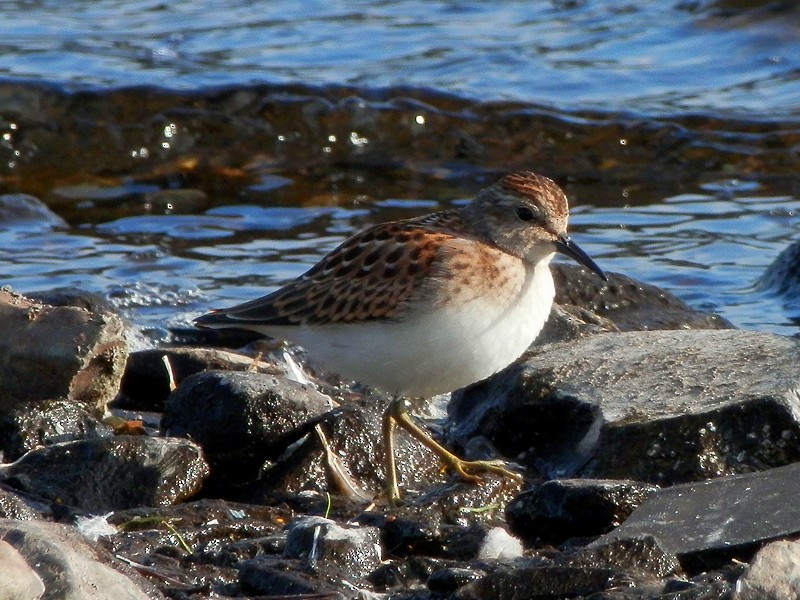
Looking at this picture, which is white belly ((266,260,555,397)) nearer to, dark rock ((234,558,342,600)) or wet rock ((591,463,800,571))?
wet rock ((591,463,800,571))

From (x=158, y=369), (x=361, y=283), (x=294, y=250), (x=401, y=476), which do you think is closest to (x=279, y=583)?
(x=401, y=476)

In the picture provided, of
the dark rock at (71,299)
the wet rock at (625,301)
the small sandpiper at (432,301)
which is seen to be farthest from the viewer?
the wet rock at (625,301)

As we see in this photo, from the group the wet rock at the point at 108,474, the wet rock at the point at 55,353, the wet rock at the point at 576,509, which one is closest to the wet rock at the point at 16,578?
the wet rock at the point at 108,474

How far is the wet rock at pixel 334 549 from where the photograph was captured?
4.78 m

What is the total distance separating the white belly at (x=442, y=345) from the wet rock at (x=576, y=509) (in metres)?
0.80

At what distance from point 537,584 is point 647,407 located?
82.7 inches

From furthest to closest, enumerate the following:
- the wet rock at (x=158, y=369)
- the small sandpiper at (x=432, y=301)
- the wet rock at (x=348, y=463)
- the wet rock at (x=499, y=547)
Answer: the wet rock at (x=158, y=369), the wet rock at (x=348, y=463), the small sandpiper at (x=432, y=301), the wet rock at (x=499, y=547)

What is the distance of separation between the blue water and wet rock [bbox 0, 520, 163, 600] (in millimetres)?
11026

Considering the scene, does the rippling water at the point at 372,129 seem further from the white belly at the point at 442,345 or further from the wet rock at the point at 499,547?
the wet rock at the point at 499,547

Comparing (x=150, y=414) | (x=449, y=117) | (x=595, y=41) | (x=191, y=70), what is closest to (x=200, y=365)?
(x=150, y=414)

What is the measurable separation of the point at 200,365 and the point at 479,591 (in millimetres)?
3454

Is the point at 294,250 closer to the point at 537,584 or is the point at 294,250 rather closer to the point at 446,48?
the point at 446,48

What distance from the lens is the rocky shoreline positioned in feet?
14.6

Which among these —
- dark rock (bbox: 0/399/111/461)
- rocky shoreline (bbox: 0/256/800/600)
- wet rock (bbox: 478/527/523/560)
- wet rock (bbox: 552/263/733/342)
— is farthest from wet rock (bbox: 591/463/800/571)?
wet rock (bbox: 552/263/733/342)
